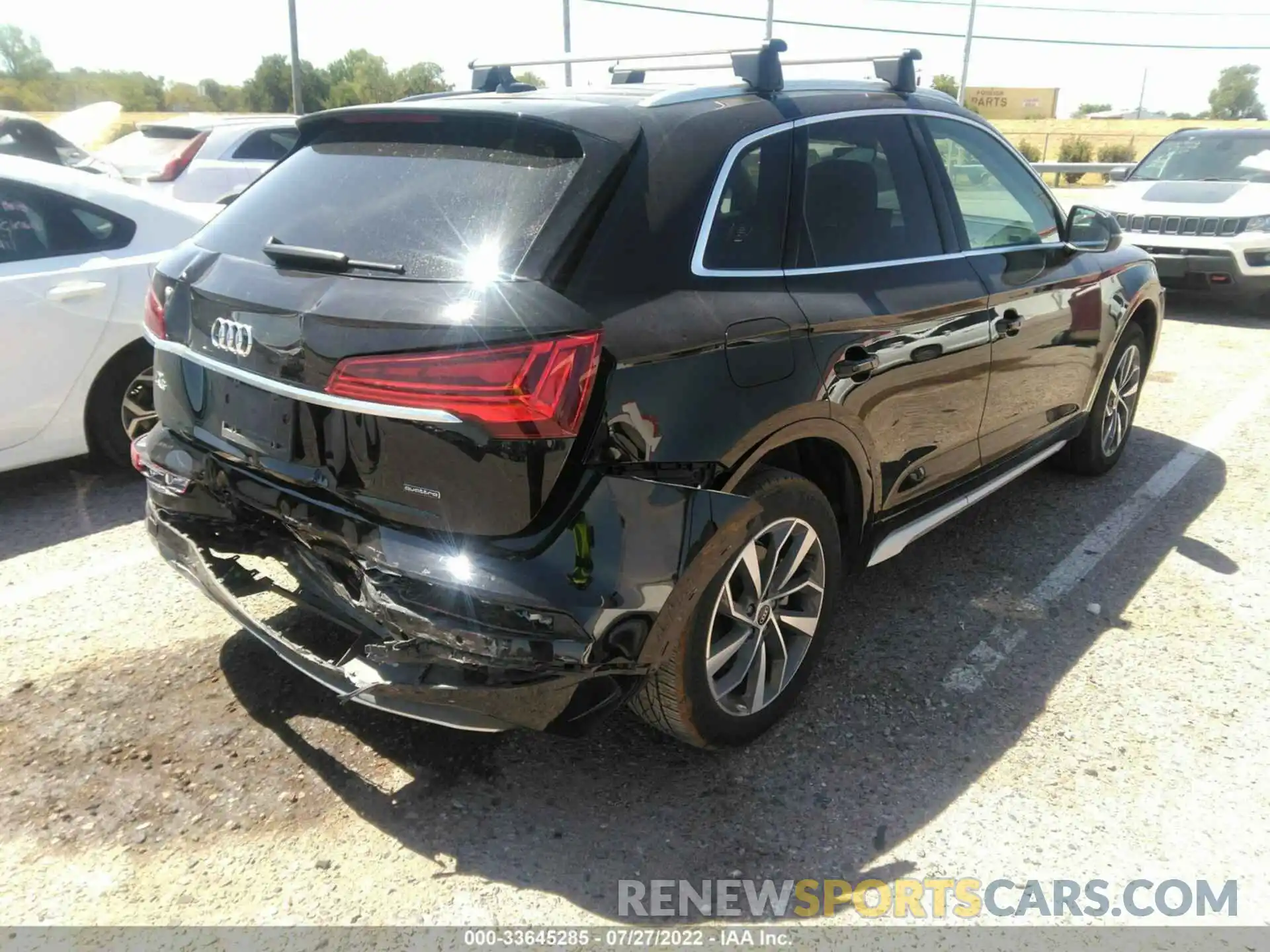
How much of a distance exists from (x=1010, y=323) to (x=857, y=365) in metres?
1.09

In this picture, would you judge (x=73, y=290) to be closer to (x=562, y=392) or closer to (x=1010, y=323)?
(x=562, y=392)

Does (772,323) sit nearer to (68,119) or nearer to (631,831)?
(631,831)

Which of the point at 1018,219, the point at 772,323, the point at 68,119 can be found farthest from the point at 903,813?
the point at 68,119

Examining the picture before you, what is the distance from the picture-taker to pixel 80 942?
2.25m

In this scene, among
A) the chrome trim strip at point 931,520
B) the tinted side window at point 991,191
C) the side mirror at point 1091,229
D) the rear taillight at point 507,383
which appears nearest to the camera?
the rear taillight at point 507,383

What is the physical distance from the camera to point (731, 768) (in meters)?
2.88

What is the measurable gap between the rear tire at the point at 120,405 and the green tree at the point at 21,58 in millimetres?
66620

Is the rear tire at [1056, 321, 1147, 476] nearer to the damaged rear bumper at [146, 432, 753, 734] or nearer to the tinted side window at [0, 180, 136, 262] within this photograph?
the damaged rear bumper at [146, 432, 753, 734]

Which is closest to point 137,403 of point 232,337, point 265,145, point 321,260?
point 232,337

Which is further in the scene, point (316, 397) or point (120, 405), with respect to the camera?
point (120, 405)

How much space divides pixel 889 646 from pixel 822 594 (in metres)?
0.64

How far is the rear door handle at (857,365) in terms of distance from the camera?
9.43 feet

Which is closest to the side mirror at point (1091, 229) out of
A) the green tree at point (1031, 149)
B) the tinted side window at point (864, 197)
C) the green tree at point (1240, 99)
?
the tinted side window at point (864, 197)

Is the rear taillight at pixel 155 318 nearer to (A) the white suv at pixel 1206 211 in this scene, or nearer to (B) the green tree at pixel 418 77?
(A) the white suv at pixel 1206 211
